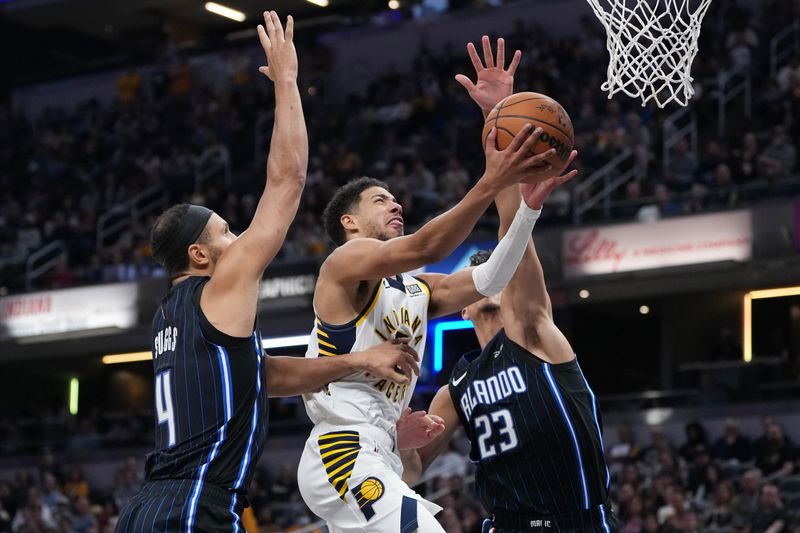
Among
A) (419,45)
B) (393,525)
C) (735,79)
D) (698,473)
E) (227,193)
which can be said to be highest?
(419,45)

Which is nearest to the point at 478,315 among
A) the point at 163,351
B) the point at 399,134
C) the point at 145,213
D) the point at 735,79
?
Answer: the point at 163,351

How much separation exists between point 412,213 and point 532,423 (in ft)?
46.1

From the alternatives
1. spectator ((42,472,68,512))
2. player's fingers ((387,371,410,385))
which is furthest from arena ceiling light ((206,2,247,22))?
player's fingers ((387,371,410,385))

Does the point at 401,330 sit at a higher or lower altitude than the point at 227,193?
lower

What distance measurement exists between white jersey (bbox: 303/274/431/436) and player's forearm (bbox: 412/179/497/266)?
2.26 ft

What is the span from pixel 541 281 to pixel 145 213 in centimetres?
1951

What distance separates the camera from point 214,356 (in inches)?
182

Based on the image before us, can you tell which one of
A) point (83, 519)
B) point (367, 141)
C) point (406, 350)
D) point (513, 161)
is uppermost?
point (367, 141)

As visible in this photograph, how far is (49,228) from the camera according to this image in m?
24.7

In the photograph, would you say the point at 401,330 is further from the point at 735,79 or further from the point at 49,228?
the point at 49,228

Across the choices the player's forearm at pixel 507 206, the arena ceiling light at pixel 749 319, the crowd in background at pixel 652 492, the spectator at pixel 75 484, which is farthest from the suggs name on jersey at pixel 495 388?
the arena ceiling light at pixel 749 319

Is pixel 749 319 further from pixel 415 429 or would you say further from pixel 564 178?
pixel 564 178

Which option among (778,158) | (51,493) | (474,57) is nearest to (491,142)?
(474,57)

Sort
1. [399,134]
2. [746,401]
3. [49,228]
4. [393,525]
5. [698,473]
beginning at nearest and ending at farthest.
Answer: [393,525]
[698,473]
[746,401]
[399,134]
[49,228]
